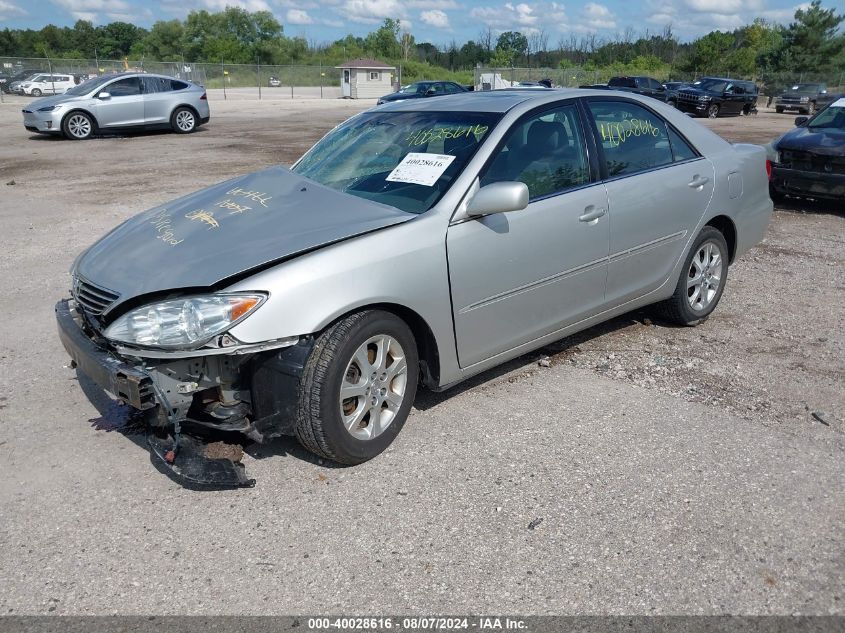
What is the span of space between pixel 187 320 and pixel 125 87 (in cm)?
1760

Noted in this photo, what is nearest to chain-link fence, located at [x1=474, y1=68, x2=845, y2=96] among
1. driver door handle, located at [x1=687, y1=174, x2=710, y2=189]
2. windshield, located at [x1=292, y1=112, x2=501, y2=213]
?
driver door handle, located at [x1=687, y1=174, x2=710, y2=189]

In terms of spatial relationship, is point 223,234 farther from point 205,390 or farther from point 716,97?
point 716,97

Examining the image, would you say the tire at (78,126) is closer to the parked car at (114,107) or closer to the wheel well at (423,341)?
the parked car at (114,107)

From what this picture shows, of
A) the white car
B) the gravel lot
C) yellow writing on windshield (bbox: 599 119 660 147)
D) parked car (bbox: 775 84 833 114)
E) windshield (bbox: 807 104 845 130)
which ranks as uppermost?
the white car

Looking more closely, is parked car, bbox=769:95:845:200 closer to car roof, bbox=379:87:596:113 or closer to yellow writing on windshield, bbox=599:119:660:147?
yellow writing on windshield, bbox=599:119:660:147

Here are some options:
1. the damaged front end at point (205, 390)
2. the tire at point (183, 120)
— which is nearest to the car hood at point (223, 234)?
the damaged front end at point (205, 390)

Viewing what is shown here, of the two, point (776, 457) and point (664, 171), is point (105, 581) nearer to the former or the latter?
point (776, 457)

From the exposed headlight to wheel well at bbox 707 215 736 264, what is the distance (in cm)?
367

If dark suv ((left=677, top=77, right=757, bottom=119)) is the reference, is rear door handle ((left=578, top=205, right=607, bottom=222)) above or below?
below

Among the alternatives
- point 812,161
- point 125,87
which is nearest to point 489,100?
point 812,161

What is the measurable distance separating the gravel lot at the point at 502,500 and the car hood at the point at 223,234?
3.01 ft

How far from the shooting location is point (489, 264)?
3.71 metres

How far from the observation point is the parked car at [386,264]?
10.1ft

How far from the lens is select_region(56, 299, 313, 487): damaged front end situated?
3.00 meters
